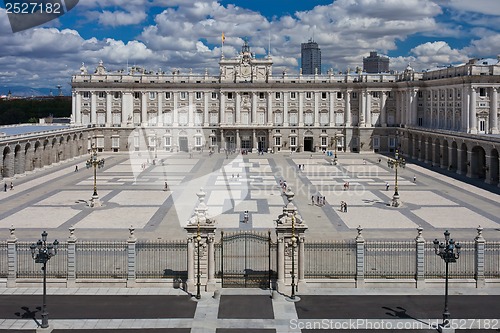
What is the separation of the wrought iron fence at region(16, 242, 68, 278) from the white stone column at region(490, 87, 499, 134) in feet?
203

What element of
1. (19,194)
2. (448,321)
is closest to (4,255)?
(448,321)

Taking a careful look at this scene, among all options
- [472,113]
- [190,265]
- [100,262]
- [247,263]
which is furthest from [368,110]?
[190,265]

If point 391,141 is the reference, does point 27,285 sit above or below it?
below

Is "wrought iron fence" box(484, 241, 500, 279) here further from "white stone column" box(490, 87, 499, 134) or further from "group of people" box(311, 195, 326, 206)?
"white stone column" box(490, 87, 499, 134)

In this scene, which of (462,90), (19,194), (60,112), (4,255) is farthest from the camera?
(60,112)

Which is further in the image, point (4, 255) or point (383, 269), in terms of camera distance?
point (4, 255)

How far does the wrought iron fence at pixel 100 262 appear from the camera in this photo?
2925 cm

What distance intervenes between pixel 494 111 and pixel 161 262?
195 feet

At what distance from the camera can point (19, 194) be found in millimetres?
60375

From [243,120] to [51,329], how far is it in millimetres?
89623

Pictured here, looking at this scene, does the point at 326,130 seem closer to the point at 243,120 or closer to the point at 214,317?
the point at 243,120

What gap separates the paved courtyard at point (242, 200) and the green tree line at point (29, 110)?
72544 mm

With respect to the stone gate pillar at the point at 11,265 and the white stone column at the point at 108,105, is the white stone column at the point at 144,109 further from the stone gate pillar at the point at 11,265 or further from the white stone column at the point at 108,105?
the stone gate pillar at the point at 11,265

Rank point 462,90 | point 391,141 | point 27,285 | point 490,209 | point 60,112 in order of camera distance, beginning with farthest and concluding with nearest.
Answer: point 60,112, point 391,141, point 462,90, point 490,209, point 27,285
